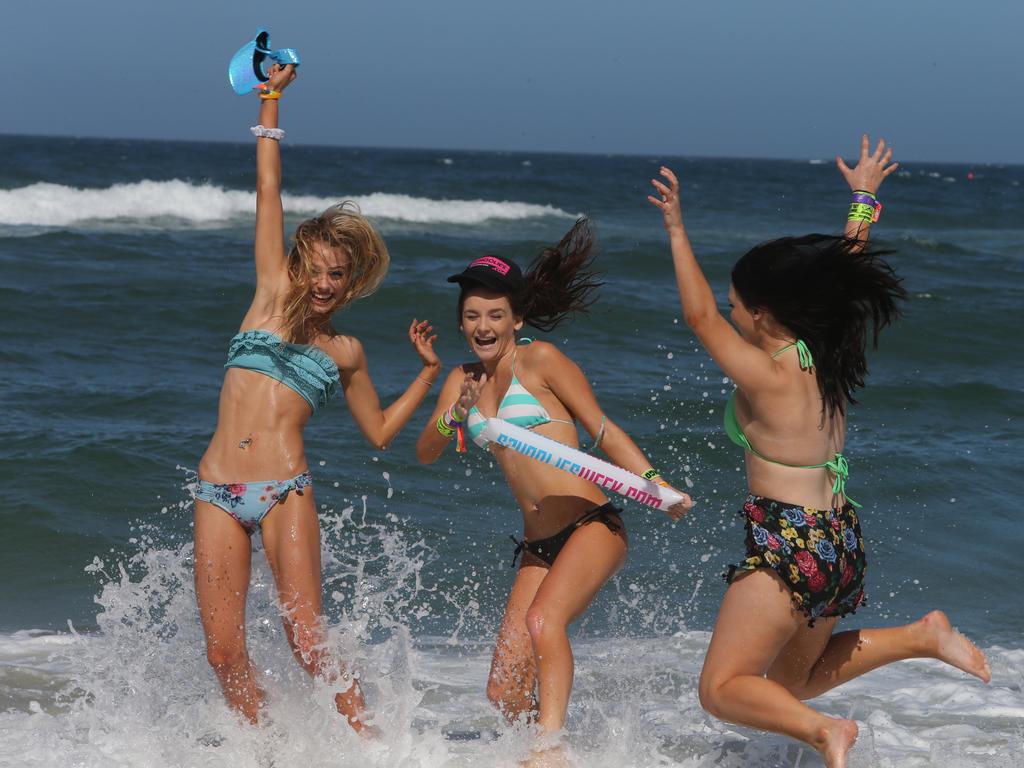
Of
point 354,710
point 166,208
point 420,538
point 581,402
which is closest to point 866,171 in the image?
point 581,402

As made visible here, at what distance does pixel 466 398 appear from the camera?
14.7 feet

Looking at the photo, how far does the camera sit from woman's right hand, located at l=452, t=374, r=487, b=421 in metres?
4.47

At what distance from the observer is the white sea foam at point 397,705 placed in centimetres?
461

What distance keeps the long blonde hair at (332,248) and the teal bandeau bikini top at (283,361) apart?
→ 0.19 ft

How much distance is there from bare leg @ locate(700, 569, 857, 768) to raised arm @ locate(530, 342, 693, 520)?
1.62 ft

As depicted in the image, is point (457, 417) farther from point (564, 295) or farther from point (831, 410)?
point (831, 410)

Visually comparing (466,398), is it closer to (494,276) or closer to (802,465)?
(494,276)

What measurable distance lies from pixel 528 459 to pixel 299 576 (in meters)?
0.91

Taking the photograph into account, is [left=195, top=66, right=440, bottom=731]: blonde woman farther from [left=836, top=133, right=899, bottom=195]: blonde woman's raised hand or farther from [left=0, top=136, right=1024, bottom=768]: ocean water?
[left=836, top=133, right=899, bottom=195]: blonde woman's raised hand

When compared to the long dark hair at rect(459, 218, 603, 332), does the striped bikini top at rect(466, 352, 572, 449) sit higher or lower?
lower

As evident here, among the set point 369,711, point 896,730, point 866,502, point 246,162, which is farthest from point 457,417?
point 246,162

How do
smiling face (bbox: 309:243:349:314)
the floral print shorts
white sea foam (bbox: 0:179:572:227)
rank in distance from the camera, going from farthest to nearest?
white sea foam (bbox: 0:179:572:227), smiling face (bbox: 309:243:349:314), the floral print shorts

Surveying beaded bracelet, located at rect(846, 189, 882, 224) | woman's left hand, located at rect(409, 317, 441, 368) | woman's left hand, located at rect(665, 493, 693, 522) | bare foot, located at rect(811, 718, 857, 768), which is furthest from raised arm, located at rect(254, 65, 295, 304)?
bare foot, located at rect(811, 718, 857, 768)

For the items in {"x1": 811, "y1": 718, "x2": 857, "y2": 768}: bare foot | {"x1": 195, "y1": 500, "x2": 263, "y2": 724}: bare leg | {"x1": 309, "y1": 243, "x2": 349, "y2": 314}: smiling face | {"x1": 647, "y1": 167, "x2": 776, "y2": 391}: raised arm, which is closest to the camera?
{"x1": 811, "y1": 718, "x2": 857, "y2": 768}: bare foot
